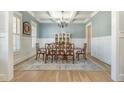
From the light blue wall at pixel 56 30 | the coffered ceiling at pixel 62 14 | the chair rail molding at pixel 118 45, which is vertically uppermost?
the coffered ceiling at pixel 62 14

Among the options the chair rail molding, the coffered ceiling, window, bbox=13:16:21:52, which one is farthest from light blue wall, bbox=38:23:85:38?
Result: the chair rail molding

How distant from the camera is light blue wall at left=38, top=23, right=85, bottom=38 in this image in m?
13.7

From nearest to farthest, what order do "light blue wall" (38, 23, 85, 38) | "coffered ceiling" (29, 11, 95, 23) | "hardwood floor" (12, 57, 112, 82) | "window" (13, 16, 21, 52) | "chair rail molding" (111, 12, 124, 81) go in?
1. "chair rail molding" (111, 12, 124, 81)
2. "hardwood floor" (12, 57, 112, 82)
3. "window" (13, 16, 21, 52)
4. "coffered ceiling" (29, 11, 95, 23)
5. "light blue wall" (38, 23, 85, 38)

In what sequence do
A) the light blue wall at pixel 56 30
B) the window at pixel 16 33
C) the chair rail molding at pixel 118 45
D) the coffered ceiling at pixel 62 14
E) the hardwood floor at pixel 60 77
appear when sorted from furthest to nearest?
the light blue wall at pixel 56 30 < the coffered ceiling at pixel 62 14 < the window at pixel 16 33 < the hardwood floor at pixel 60 77 < the chair rail molding at pixel 118 45

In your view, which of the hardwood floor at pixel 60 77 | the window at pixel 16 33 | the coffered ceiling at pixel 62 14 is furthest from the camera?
the coffered ceiling at pixel 62 14

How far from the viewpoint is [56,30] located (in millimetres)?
13773

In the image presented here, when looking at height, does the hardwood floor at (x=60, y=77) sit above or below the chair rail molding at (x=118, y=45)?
below

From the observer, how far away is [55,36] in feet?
44.4

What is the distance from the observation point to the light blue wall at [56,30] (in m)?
13.7

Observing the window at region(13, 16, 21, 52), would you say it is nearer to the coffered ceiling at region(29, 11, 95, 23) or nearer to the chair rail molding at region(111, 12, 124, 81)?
the coffered ceiling at region(29, 11, 95, 23)

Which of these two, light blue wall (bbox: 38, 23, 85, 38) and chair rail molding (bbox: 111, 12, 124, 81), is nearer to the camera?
chair rail molding (bbox: 111, 12, 124, 81)

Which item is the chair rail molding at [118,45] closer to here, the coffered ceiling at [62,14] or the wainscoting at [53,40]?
the coffered ceiling at [62,14]

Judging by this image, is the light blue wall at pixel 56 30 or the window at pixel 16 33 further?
the light blue wall at pixel 56 30

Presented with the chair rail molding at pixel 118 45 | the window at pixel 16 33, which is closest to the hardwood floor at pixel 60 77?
the chair rail molding at pixel 118 45
